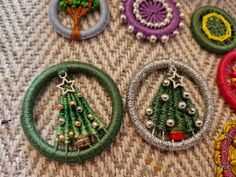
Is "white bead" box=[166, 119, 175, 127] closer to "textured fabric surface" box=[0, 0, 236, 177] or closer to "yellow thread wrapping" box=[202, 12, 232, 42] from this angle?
"textured fabric surface" box=[0, 0, 236, 177]

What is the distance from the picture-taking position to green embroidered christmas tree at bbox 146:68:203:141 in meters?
0.84

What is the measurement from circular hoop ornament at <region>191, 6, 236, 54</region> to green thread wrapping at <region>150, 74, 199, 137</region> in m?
0.14

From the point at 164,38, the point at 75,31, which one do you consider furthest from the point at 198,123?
the point at 75,31

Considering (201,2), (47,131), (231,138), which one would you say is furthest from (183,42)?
(47,131)

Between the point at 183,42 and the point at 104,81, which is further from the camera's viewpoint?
the point at 183,42

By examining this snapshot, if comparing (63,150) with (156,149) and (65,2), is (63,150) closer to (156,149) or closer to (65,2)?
(156,149)

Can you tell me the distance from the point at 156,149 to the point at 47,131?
0.22 metres

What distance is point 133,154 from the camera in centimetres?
83

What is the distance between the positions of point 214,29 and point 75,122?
0.40m

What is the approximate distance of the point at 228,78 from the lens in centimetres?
93

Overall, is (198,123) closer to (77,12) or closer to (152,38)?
(152,38)

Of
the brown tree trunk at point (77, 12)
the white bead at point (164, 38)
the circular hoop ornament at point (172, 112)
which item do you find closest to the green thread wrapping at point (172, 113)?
the circular hoop ornament at point (172, 112)

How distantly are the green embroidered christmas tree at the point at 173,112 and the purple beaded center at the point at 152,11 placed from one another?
0.14m

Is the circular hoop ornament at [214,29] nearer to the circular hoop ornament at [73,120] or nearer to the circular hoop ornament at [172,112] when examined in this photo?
the circular hoop ornament at [172,112]
